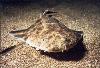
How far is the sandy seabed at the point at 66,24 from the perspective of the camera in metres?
4.83

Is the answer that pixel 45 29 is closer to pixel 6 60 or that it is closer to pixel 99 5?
pixel 6 60

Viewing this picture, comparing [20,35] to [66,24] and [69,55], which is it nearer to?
[69,55]

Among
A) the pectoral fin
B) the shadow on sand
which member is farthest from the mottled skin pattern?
the shadow on sand

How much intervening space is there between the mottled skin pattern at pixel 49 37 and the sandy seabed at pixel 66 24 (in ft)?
1.64

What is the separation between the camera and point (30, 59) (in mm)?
4922

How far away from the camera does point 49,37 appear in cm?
455

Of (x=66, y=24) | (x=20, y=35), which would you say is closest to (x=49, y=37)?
(x=20, y=35)

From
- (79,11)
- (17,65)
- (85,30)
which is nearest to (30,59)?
(17,65)

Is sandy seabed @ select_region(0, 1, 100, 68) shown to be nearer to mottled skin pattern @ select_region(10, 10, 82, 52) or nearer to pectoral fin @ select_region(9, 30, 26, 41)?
pectoral fin @ select_region(9, 30, 26, 41)

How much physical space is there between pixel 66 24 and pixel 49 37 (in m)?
2.31

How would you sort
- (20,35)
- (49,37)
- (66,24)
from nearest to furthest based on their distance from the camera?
(49,37), (20,35), (66,24)

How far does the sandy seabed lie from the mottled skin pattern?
0.50 meters

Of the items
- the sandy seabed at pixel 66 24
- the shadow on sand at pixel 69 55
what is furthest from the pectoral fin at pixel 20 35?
the shadow on sand at pixel 69 55

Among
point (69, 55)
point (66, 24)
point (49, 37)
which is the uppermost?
point (49, 37)
